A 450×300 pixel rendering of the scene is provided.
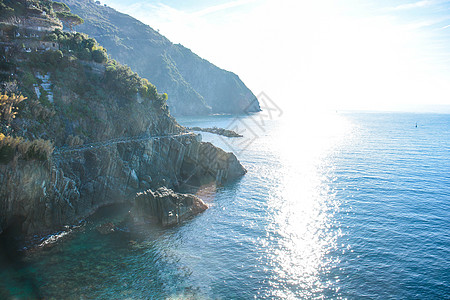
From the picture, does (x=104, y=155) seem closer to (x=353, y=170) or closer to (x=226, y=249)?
(x=226, y=249)

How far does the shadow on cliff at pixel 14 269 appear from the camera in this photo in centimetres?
2691

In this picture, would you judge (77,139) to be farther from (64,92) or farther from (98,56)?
(98,56)

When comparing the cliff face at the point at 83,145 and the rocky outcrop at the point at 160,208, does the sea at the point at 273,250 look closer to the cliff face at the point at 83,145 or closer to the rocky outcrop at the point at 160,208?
the rocky outcrop at the point at 160,208

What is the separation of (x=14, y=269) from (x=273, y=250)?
30.5m

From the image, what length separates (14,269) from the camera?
30.0 metres

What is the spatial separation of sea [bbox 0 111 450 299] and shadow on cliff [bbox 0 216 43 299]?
0.17 meters

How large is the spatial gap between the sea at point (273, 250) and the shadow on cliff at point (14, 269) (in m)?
0.17

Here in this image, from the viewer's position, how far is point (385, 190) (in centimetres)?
5550

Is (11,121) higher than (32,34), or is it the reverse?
(32,34)

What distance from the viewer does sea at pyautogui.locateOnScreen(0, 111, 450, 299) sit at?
93.5 feet

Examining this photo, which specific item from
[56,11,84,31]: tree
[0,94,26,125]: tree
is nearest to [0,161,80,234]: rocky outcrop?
[0,94,26,125]: tree

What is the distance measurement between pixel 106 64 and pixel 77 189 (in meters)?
32.3

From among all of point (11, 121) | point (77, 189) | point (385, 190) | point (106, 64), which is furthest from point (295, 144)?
point (11, 121)

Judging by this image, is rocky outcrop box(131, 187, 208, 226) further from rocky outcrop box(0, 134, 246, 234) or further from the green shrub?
the green shrub
